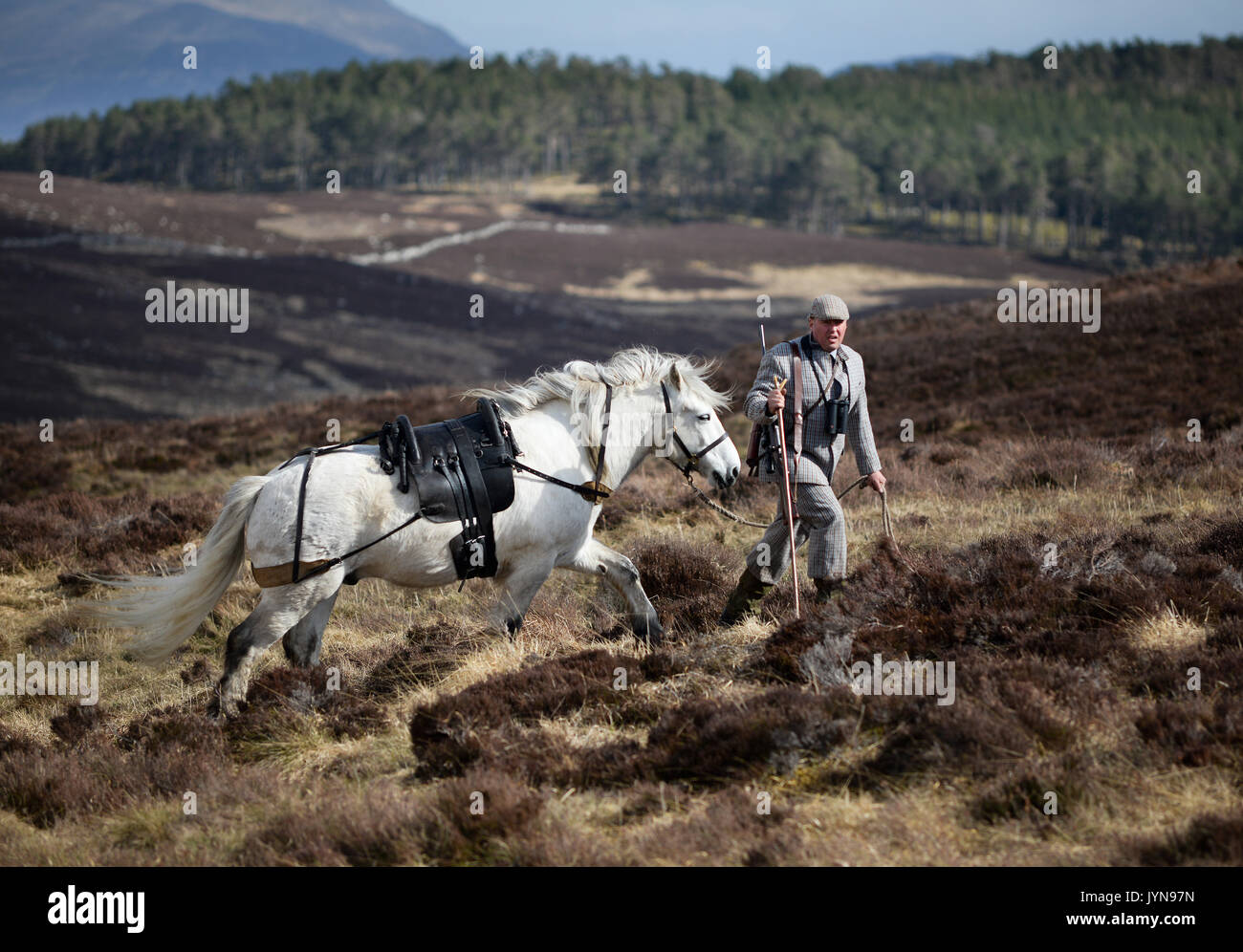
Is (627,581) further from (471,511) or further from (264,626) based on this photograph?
(264,626)

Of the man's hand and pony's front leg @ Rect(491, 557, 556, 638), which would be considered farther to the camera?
pony's front leg @ Rect(491, 557, 556, 638)

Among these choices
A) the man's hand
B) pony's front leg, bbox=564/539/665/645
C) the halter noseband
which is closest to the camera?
the man's hand

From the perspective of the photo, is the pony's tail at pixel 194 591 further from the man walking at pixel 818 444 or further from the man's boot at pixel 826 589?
the man's boot at pixel 826 589

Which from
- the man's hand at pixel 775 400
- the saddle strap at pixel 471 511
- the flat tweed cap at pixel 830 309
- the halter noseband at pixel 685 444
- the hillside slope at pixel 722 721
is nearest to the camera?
the hillside slope at pixel 722 721

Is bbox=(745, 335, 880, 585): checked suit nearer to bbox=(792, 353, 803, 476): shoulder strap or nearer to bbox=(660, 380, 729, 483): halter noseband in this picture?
bbox=(792, 353, 803, 476): shoulder strap

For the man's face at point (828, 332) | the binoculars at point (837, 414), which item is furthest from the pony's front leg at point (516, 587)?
the man's face at point (828, 332)

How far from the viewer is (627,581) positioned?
6586 mm

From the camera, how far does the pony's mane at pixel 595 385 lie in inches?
264

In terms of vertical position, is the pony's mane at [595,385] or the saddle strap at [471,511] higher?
the pony's mane at [595,385]

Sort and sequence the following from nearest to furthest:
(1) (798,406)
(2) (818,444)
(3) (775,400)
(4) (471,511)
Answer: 1. (4) (471,511)
2. (3) (775,400)
3. (1) (798,406)
4. (2) (818,444)

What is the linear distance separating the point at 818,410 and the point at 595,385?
1.49 meters

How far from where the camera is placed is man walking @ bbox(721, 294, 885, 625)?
6453 mm

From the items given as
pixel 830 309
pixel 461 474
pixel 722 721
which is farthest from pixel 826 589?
pixel 461 474

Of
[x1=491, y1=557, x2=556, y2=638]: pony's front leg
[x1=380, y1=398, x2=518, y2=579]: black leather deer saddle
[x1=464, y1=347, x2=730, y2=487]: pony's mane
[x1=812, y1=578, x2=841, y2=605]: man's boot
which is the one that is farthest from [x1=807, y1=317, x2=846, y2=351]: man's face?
[x1=491, y1=557, x2=556, y2=638]: pony's front leg
